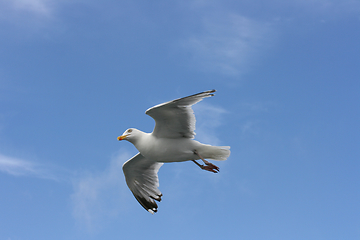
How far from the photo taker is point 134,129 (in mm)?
8805

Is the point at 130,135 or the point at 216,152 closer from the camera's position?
the point at 216,152

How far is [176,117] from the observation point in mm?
7801

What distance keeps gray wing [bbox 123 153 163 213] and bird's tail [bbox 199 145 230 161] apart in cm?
252

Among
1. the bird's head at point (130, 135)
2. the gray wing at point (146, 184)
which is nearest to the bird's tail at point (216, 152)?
the bird's head at point (130, 135)

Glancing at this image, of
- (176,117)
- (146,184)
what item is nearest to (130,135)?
(176,117)

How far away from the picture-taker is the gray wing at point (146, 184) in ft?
34.1

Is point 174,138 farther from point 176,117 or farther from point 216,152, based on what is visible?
point 216,152

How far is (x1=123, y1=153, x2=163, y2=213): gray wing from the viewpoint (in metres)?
10.4

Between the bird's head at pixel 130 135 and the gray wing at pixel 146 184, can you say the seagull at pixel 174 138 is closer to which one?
the bird's head at pixel 130 135

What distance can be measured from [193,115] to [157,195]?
12.7 ft

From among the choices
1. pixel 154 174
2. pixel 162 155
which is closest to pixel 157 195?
pixel 154 174

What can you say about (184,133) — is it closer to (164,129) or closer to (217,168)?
(164,129)

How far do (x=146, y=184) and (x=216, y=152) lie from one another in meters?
3.17

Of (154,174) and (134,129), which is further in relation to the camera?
(154,174)
